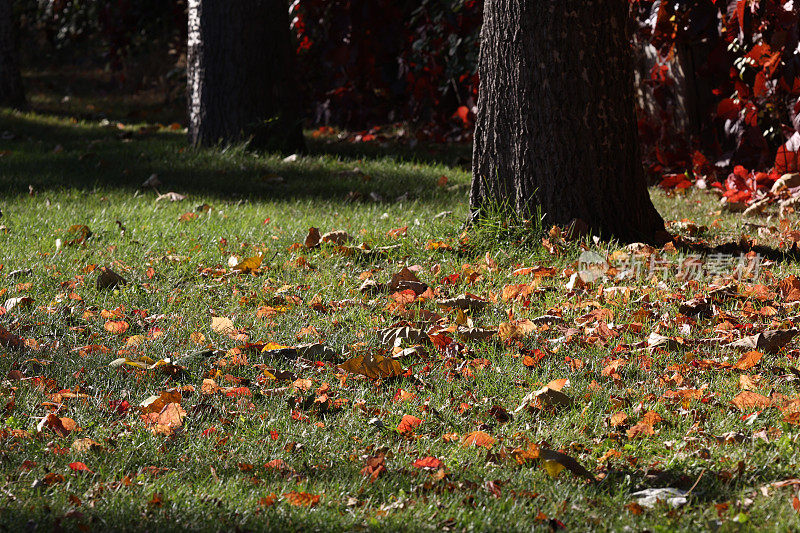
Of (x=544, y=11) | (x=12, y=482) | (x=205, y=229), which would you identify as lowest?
(x=12, y=482)

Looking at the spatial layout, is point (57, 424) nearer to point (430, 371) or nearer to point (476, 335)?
point (430, 371)

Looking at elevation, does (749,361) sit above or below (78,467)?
above

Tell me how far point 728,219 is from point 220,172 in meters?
3.48

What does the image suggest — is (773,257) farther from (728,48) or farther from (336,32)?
(336,32)

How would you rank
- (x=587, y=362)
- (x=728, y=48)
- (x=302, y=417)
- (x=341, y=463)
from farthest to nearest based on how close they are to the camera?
(x=728, y=48) → (x=587, y=362) → (x=302, y=417) → (x=341, y=463)

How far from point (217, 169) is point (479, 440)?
14.4 ft

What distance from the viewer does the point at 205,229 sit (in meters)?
4.73

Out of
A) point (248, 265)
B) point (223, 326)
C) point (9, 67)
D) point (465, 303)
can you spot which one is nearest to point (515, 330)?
point (465, 303)

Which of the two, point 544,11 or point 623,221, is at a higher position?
point 544,11

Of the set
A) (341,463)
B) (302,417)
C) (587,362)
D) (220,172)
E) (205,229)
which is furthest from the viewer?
(220,172)

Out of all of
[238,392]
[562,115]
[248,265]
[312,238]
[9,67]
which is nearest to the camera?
[238,392]

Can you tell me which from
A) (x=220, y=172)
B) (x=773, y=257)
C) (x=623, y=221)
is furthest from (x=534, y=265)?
(x=220, y=172)

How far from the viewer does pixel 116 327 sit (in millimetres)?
3250

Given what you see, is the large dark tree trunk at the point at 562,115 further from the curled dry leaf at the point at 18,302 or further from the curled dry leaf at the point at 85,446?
the curled dry leaf at the point at 85,446
